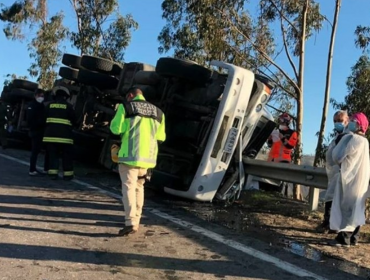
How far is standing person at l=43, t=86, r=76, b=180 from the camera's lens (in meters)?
8.36

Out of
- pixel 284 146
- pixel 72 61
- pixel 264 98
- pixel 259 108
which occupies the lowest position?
pixel 284 146

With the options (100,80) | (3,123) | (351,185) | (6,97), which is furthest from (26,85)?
(351,185)

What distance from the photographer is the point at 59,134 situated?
27.5 feet

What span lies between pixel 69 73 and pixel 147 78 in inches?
137

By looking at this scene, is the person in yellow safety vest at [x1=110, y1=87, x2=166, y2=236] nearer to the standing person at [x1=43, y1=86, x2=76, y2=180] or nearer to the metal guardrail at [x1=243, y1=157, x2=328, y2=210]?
the metal guardrail at [x1=243, y1=157, x2=328, y2=210]

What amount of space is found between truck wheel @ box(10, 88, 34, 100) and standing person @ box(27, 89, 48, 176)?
158 inches

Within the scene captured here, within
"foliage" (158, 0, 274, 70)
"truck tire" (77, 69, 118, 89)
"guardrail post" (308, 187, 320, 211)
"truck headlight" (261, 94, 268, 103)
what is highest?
"foliage" (158, 0, 274, 70)

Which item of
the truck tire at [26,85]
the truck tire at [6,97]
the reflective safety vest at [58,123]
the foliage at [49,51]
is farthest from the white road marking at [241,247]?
the foliage at [49,51]

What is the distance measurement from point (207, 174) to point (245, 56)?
7.77 metres

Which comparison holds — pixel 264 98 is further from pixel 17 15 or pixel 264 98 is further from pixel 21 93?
pixel 17 15

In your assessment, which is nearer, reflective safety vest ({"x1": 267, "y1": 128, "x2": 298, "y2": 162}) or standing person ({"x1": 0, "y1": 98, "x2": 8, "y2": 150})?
reflective safety vest ({"x1": 267, "y1": 128, "x2": 298, "y2": 162})

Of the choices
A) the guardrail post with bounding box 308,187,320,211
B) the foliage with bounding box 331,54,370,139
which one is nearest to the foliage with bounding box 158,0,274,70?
the foliage with bounding box 331,54,370,139

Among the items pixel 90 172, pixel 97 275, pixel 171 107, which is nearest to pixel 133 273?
pixel 97 275

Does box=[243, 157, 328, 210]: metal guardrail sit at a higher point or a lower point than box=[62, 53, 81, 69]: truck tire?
lower
